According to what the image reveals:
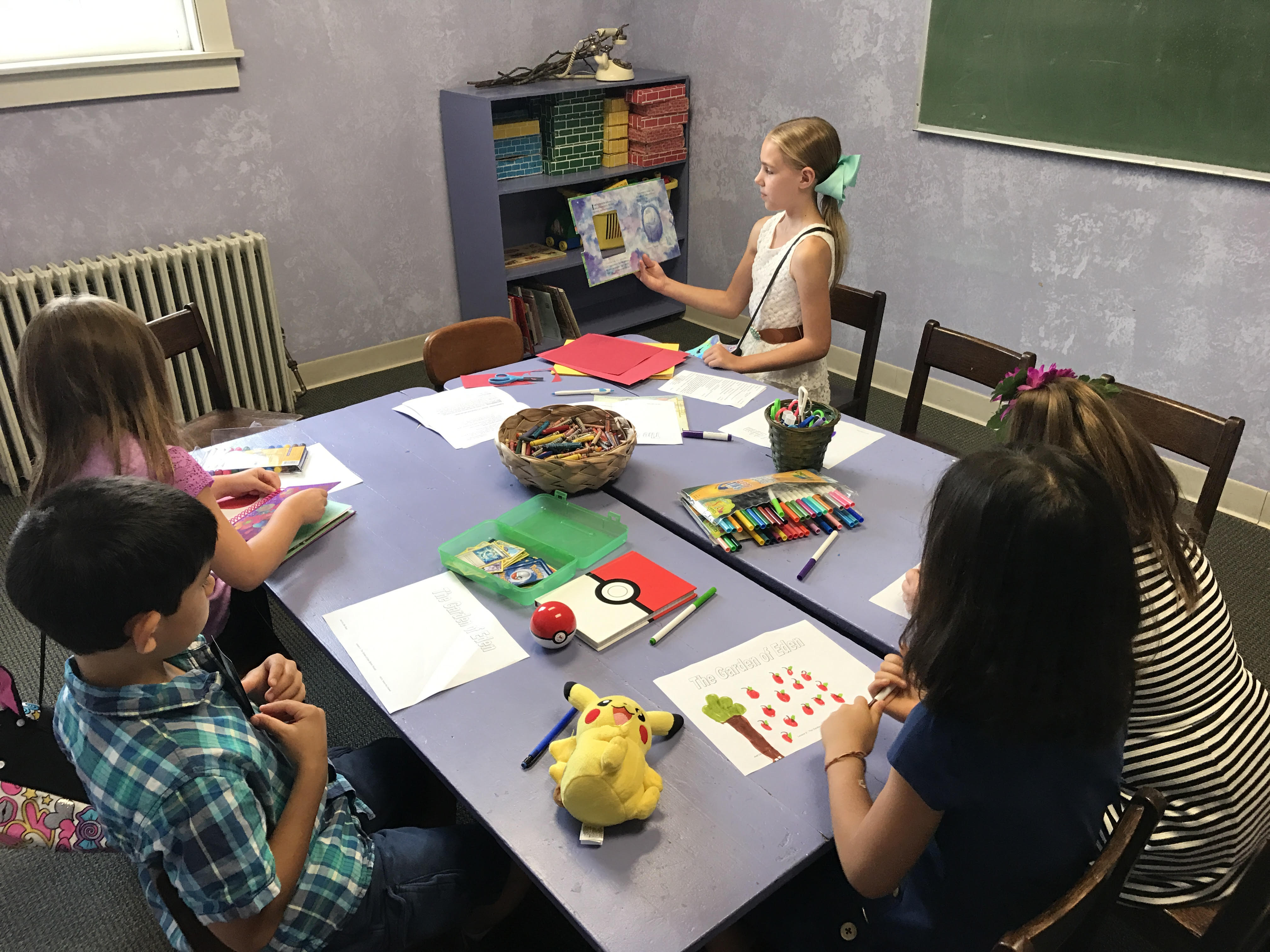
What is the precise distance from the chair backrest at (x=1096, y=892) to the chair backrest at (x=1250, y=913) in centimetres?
13

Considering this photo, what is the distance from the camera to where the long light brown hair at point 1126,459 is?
1221 mm

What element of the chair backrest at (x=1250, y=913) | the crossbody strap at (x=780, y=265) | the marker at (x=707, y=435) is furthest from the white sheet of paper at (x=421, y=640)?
the crossbody strap at (x=780, y=265)

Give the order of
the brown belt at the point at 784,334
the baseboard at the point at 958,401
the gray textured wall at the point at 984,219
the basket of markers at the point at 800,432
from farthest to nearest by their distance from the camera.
Result: the baseboard at the point at 958,401 < the gray textured wall at the point at 984,219 < the brown belt at the point at 784,334 < the basket of markers at the point at 800,432

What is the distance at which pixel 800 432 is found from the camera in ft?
5.65

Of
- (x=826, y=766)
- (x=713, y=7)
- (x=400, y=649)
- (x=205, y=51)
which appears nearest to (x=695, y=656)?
(x=826, y=766)

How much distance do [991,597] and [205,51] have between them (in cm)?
336

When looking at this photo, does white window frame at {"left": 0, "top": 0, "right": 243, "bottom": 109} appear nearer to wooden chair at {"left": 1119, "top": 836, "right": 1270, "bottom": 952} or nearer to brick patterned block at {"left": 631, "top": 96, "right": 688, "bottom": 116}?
brick patterned block at {"left": 631, "top": 96, "right": 688, "bottom": 116}

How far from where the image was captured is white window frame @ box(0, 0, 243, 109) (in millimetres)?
2887

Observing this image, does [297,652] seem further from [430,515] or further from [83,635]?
[83,635]

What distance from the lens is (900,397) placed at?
152 inches

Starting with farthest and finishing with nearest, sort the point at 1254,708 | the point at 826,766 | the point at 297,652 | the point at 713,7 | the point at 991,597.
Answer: the point at 713,7, the point at 297,652, the point at 1254,708, the point at 826,766, the point at 991,597

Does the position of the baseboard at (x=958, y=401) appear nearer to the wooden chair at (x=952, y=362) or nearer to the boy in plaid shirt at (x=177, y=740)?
the wooden chair at (x=952, y=362)

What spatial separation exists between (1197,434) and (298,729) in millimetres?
1789

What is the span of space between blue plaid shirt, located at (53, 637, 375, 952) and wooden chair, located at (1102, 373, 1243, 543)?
5.35 feet
